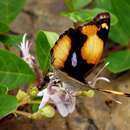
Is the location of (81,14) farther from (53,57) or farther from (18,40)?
(53,57)

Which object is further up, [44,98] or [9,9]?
[9,9]

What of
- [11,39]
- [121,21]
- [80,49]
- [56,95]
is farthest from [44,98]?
[121,21]

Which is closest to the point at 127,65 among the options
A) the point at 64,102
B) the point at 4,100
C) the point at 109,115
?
the point at 109,115

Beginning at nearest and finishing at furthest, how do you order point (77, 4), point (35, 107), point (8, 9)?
point (35, 107), point (8, 9), point (77, 4)

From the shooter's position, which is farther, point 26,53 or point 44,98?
point 26,53

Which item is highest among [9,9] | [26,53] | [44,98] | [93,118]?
[9,9]

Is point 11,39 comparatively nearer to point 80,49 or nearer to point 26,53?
point 26,53

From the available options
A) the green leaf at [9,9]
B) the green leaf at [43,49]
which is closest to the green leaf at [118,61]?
the green leaf at [43,49]
